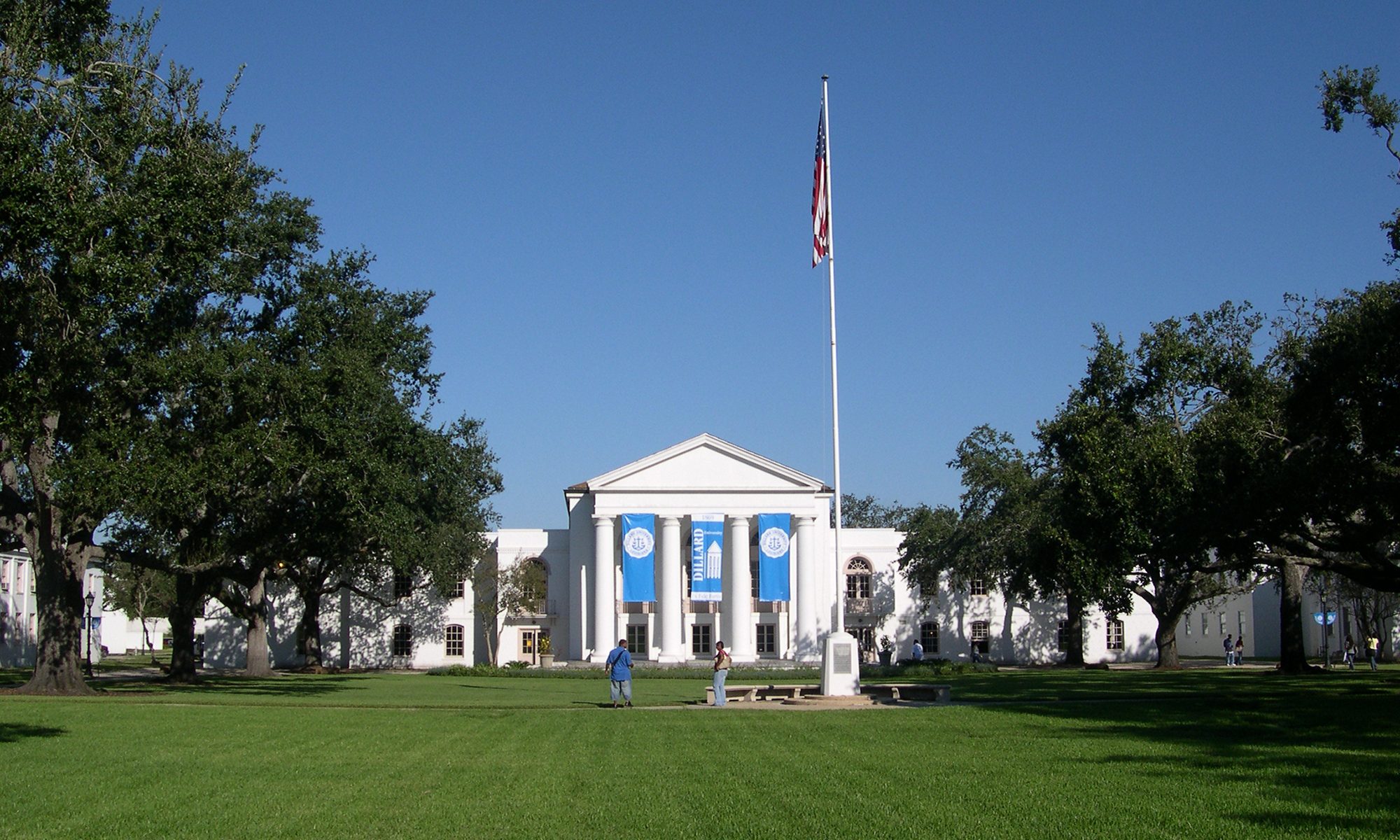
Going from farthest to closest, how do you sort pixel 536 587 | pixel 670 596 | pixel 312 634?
1. pixel 536 587
2. pixel 670 596
3. pixel 312 634

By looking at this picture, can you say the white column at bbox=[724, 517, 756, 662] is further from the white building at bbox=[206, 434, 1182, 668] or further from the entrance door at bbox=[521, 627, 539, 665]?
the entrance door at bbox=[521, 627, 539, 665]

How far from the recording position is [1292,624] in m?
46.3

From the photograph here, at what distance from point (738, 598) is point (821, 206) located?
42829 millimetres

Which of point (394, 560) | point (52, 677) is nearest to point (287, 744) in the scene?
point (52, 677)

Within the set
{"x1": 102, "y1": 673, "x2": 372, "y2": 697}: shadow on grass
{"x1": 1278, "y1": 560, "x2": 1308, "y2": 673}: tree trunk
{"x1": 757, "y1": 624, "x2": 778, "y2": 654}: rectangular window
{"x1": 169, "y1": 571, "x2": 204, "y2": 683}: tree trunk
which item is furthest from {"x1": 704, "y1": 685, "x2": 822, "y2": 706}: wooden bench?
{"x1": 757, "y1": 624, "x2": 778, "y2": 654}: rectangular window

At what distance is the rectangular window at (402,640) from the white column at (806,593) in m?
22.2

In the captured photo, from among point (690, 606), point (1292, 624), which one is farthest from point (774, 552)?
point (1292, 624)

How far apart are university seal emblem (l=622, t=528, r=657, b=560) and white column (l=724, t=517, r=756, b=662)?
476 centimetres

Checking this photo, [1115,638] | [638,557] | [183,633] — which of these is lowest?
[1115,638]

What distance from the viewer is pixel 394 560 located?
42.0 m

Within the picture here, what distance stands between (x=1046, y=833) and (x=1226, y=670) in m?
46.3

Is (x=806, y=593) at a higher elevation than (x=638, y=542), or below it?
below

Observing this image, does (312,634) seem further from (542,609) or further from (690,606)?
(690,606)

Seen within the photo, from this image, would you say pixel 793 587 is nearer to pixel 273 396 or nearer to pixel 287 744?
pixel 273 396
